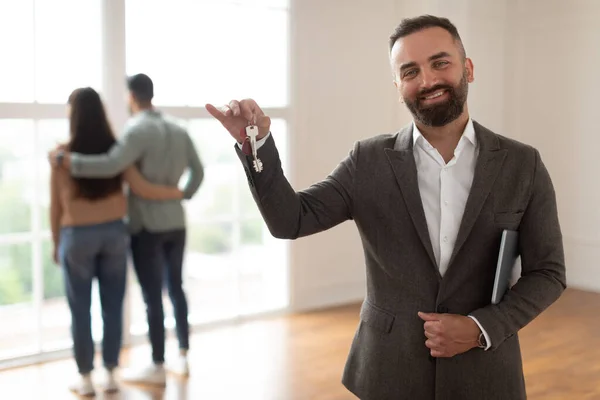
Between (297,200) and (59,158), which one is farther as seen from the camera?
(59,158)

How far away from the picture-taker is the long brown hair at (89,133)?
386cm

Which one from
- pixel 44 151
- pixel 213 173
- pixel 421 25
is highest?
pixel 421 25

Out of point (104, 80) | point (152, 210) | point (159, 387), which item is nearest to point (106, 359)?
point (159, 387)

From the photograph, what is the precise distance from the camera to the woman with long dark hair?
12.8 ft

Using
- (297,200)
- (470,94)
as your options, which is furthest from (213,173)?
(297,200)

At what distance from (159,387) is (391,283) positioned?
111 inches

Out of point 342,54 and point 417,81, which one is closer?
point 417,81

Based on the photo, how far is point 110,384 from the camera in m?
4.16

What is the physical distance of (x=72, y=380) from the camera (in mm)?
4332

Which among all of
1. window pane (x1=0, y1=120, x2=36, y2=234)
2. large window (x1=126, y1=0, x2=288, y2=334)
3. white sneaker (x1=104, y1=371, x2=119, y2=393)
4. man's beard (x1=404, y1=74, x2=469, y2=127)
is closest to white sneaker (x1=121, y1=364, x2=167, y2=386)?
white sneaker (x1=104, y1=371, x2=119, y2=393)

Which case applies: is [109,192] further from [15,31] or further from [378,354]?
[378,354]

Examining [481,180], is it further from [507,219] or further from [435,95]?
[435,95]

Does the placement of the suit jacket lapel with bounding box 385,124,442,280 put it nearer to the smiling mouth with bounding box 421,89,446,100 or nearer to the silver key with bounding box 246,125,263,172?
the smiling mouth with bounding box 421,89,446,100

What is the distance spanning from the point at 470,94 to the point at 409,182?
5.32 metres
